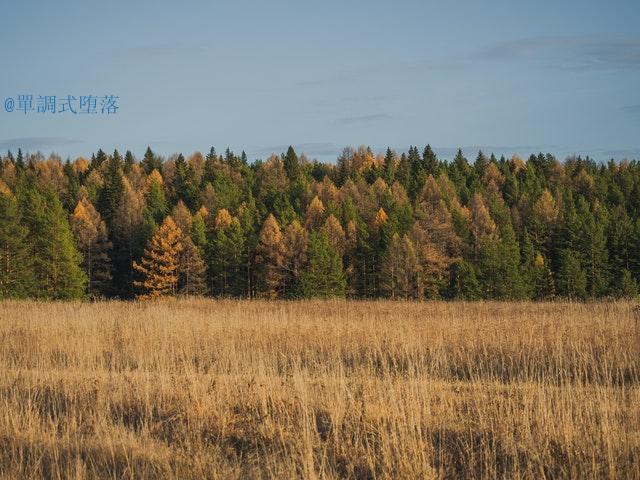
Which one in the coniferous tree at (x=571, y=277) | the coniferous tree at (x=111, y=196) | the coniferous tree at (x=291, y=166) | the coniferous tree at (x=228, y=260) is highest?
the coniferous tree at (x=291, y=166)

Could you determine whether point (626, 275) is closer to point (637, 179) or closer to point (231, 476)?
point (637, 179)

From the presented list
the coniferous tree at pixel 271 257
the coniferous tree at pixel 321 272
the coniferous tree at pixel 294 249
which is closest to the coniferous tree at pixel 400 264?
the coniferous tree at pixel 321 272

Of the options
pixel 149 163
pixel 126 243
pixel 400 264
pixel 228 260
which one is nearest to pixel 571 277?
pixel 400 264

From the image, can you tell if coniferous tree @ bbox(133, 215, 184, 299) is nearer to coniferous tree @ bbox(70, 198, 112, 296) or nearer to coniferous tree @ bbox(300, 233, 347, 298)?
coniferous tree @ bbox(70, 198, 112, 296)

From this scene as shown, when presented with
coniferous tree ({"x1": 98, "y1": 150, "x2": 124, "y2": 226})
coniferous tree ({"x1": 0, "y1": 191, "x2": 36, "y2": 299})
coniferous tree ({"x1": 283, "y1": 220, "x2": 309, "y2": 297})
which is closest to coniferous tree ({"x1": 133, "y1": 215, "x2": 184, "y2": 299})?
coniferous tree ({"x1": 283, "y1": 220, "x2": 309, "y2": 297})

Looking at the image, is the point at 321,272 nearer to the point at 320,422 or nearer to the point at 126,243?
the point at 126,243

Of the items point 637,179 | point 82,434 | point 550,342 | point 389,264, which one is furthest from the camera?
point 637,179

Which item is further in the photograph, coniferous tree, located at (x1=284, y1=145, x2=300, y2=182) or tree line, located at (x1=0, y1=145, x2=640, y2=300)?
coniferous tree, located at (x1=284, y1=145, x2=300, y2=182)

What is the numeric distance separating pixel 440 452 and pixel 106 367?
7.06 meters

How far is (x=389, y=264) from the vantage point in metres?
51.5

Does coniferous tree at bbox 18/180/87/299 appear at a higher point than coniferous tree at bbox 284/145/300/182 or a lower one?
lower

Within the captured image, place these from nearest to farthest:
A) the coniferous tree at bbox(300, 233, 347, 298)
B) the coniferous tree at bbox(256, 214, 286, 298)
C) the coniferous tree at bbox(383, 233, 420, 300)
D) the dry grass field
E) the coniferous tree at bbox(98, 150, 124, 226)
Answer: the dry grass field, the coniferous tree at bbox(300, 233, 347, 298), the coniferous tree at bbox(383, 233, 420, 300), the coniferous tree at bbox(256, 214, 286, 298), the coniferous tree at bbox(98, 150, 124, 226)

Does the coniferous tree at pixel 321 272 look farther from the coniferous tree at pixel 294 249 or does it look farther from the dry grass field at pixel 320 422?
the dry grass field at pixel 320 422

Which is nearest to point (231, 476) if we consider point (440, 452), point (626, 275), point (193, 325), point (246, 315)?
point (440, 452)
